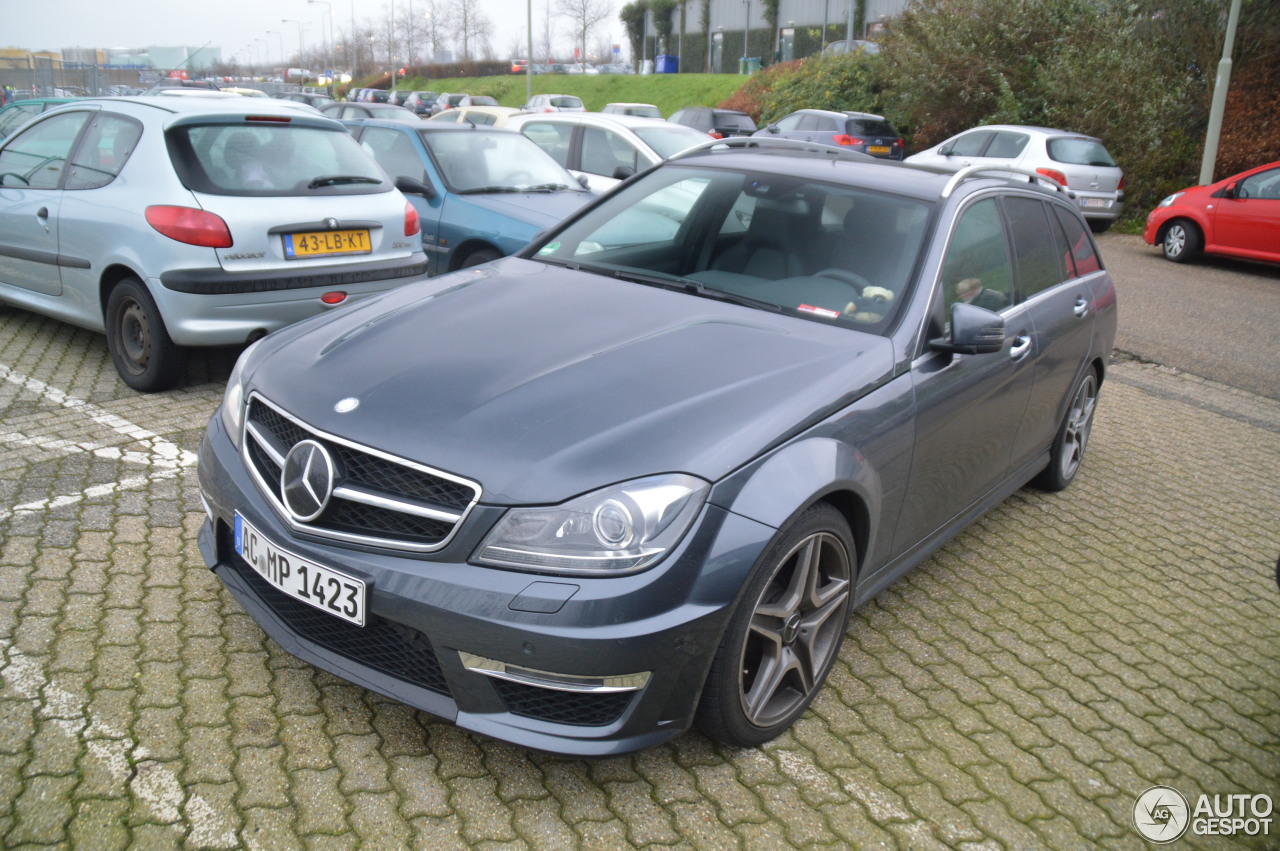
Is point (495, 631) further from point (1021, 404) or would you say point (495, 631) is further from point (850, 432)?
point (1021, 404)

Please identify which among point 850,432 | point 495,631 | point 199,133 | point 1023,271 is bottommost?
point 495,631

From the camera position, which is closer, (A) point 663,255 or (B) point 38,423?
(A) point 663,255

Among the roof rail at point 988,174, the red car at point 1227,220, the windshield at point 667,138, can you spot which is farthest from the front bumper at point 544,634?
the red car at point 1227,220

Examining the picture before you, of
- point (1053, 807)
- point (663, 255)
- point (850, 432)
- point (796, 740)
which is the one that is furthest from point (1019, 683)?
point (663, 255)

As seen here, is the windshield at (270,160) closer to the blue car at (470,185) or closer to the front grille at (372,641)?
the blue car at (470,185)

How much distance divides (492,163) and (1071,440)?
5317 mm

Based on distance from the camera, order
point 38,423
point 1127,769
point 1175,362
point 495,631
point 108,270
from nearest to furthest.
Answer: point 495,631, point 1127,769, point 38,423, point 108,270, point 1175,362

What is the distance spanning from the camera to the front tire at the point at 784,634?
8.46 ft

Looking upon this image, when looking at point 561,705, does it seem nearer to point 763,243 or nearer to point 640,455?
point 640,455

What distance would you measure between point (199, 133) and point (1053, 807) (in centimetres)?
526

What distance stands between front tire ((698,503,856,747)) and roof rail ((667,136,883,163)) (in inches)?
77.0

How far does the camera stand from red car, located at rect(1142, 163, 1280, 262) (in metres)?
12.7

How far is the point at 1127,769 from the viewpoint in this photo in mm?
3004

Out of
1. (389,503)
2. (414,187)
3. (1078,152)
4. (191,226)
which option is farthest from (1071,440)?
→ (1078,152)
